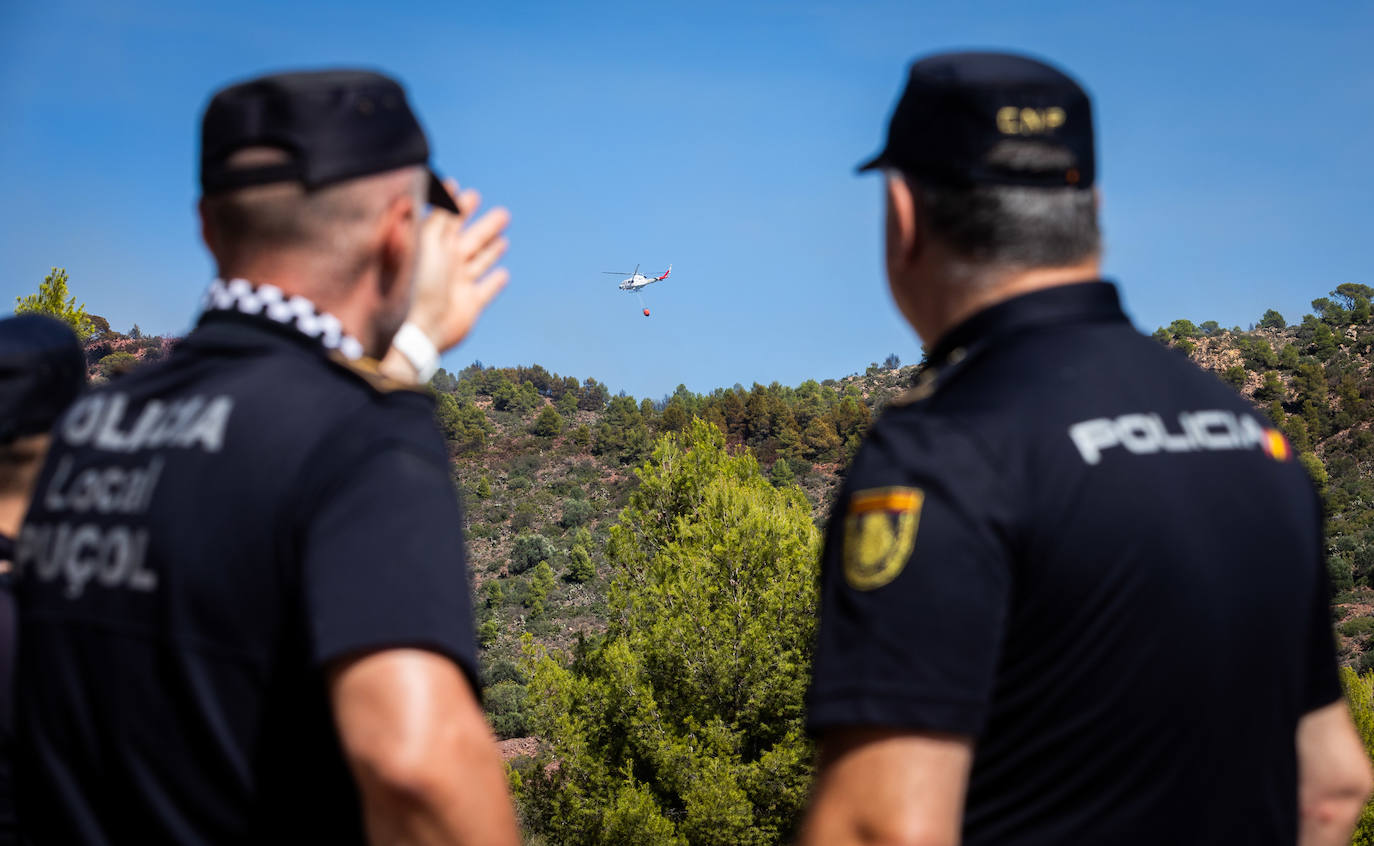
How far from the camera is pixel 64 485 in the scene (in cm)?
157

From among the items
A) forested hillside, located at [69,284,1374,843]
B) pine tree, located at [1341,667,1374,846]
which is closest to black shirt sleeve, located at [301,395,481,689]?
forested hillside, located at [69,284,1374,843]

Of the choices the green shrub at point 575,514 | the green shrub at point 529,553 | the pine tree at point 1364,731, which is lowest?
the pine tree at point 1364,731

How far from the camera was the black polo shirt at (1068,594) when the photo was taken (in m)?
1.33

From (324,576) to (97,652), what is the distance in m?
0.40

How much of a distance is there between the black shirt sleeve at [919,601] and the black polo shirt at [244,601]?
0.47 m

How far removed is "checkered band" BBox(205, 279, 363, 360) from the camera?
1531 millimetres

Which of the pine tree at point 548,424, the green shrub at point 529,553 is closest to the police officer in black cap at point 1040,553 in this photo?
the green shrub at point 529,553

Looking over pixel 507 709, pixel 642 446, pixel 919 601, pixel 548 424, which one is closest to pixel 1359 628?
pixel 507 709

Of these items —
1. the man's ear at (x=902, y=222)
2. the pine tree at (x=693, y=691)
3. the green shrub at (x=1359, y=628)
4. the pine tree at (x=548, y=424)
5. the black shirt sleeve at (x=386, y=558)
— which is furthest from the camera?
the pine tree at (x=548, y=424)

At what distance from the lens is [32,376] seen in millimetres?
2363

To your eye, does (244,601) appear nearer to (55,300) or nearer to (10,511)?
(10,511)

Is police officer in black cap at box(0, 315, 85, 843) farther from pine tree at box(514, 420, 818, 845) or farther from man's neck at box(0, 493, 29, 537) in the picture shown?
pine tree at box(514, 420, 818, 845)

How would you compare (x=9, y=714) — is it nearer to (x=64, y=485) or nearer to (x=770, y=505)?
(x=64, y=485)

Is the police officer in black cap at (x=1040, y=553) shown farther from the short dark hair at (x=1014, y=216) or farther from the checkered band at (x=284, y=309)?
the checkered band at (x=284, y=309)
